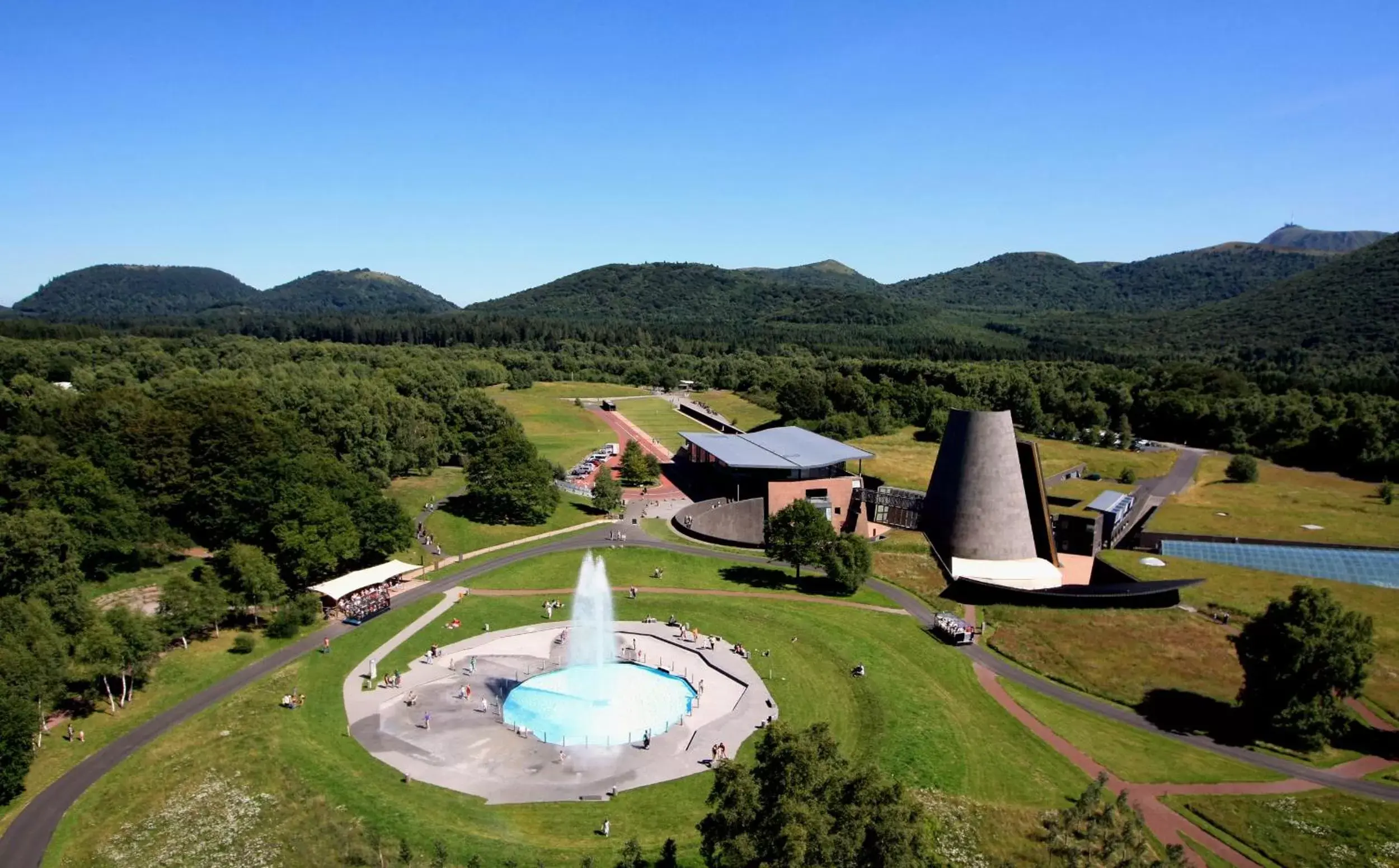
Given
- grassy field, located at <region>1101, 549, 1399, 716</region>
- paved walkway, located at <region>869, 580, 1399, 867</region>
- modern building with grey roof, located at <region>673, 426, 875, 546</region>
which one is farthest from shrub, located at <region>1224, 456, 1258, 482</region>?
paved walkway, located at <region>869, 580, 1399, 867</region>

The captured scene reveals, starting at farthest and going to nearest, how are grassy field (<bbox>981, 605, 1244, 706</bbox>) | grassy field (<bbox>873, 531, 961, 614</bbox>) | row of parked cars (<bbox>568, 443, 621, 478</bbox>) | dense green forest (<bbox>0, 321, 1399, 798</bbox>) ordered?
row of parked cars (<bbox>568, 443, 621, 478</bbox>) → grassy field (<bbox>873, 531, 961, 614</bbox>) → dense green forest (<bbox>0, 321, 1399, 798</bbox>) → grassy field (<bbox>981, 605, 1244, 706</bbox>)

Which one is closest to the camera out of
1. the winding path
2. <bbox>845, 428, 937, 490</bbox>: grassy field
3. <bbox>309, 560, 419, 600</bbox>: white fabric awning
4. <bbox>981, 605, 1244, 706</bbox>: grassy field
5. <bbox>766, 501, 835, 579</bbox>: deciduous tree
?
the winding path

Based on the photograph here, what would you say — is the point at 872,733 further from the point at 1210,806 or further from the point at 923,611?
the point at 923,611

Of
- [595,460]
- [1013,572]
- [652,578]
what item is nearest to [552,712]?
[652,578]

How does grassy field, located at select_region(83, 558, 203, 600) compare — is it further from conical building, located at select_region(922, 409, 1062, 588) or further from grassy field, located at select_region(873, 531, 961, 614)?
conical building, located at select_region(922, 409, 1062, 588)

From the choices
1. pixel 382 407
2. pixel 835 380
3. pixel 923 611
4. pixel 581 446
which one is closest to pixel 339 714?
pixel 923 611

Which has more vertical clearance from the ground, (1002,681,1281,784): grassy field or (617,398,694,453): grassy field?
(617,398,694,453): grassy field
